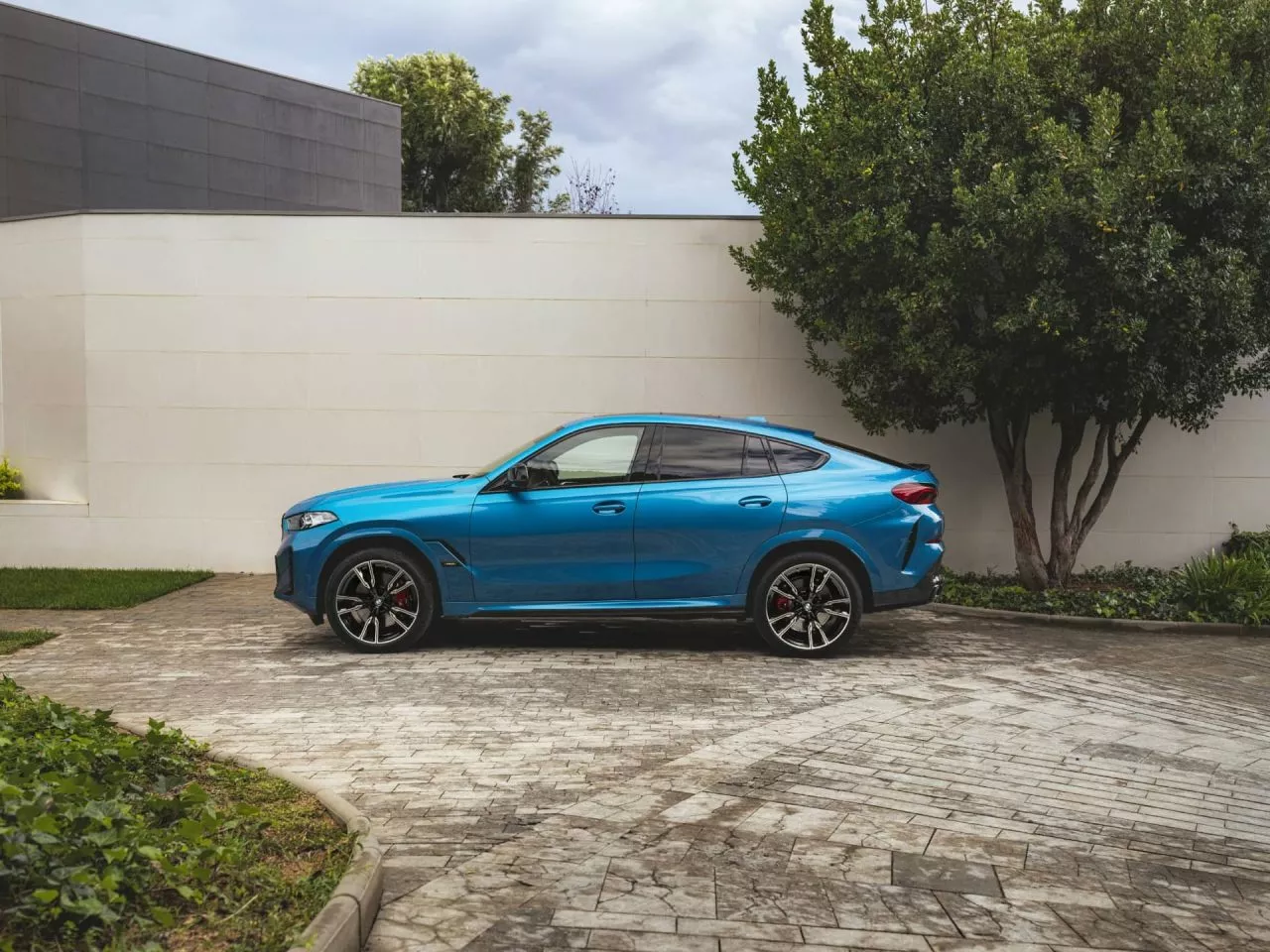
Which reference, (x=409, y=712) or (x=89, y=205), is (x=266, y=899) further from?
(x=89, y=205)

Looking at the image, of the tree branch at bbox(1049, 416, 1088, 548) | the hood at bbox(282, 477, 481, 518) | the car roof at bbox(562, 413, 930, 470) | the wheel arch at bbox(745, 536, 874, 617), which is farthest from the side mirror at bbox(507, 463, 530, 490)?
the tree branch at bbox(1049, 416, 1088, 548)

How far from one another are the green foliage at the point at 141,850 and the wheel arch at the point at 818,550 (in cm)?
451

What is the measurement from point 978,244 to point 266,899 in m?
8.34

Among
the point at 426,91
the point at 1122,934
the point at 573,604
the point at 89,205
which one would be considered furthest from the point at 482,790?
the point at 426,91

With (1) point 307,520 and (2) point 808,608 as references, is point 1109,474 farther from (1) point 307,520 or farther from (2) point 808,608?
(1) point 307,520

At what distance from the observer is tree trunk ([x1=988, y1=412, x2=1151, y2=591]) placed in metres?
12.3

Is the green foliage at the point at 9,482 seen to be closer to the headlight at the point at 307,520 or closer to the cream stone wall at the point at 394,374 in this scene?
the cream stone wall at the point at 394,374

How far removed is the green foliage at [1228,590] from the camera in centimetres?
1079

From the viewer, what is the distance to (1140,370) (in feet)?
35.0

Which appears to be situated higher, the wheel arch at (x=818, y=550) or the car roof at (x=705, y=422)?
the car roof at (x=705, y=422)

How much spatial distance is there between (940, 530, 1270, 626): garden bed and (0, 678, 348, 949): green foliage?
8.00 meters

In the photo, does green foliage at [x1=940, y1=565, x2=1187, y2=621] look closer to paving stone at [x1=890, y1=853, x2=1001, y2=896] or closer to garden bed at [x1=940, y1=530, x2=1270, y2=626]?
garden bed at [x1=940, y1=530, x2=1270, y2=626]

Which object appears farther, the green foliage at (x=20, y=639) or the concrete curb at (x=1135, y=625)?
the concrete curb at (x=1135, y=625)

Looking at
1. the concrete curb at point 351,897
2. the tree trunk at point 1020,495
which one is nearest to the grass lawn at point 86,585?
the concrete curb at point 351,897
